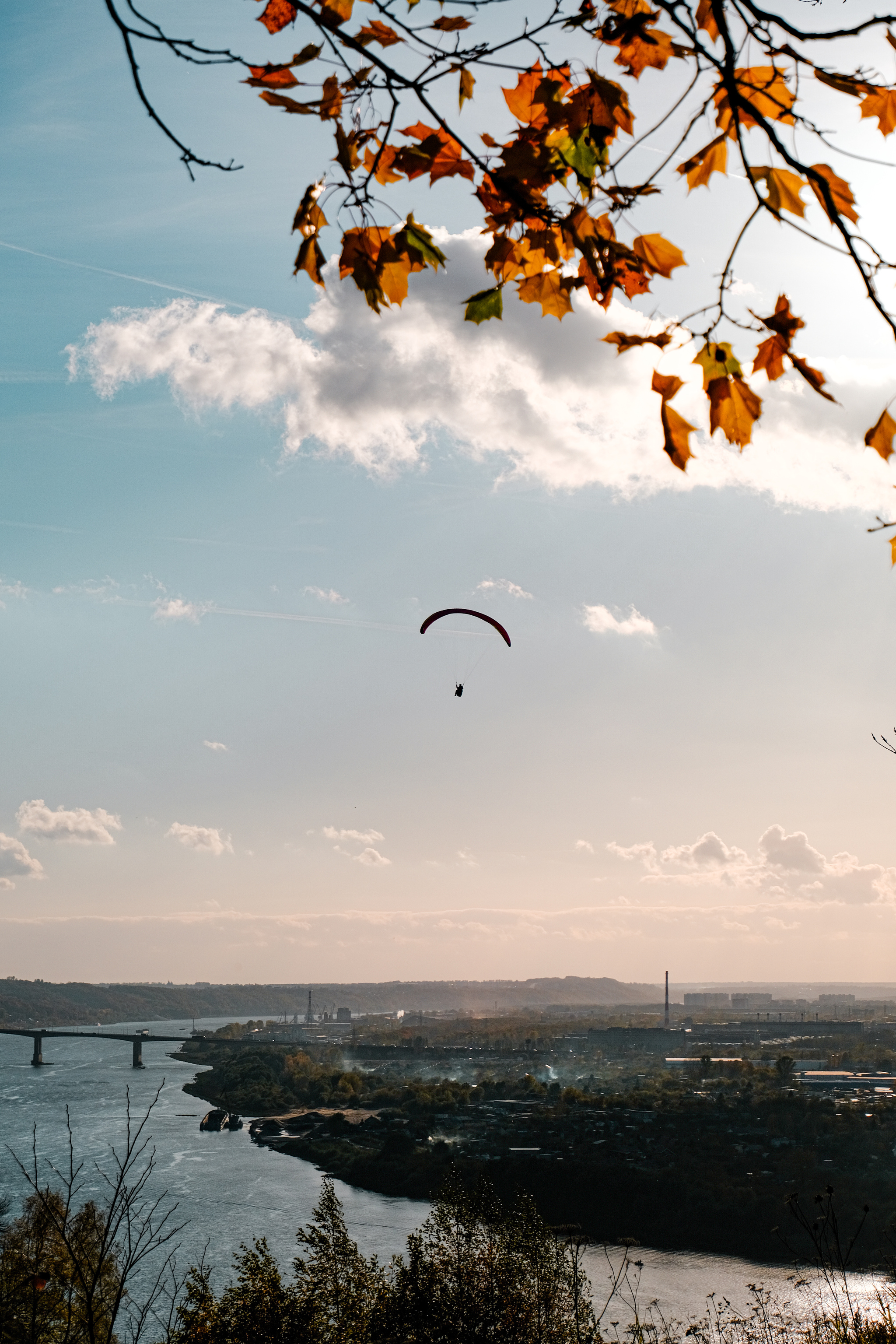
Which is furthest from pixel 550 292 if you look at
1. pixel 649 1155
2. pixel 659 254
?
pixel 649 1155

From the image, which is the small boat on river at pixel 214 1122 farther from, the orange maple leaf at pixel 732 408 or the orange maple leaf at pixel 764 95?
the orange maple leaf at pixel 764 95

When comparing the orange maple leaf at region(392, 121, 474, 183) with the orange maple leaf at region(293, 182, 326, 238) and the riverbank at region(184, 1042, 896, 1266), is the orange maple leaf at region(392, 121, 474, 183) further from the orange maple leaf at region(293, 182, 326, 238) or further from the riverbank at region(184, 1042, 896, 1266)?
the riverbank at region(184, 1042, 896, 1266)

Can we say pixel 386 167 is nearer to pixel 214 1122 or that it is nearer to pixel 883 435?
pixel 883 435

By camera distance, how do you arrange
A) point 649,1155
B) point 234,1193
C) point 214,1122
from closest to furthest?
point 234,1193
point 649,1155
point 214,1122

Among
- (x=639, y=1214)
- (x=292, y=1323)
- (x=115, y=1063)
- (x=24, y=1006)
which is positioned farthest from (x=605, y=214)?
(x=24, y=1006)

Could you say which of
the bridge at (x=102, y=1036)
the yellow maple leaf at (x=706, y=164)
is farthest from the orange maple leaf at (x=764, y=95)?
the bridge at (x=102, y=1036)

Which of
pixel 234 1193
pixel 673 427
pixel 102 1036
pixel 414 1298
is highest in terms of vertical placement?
pixel 673 427

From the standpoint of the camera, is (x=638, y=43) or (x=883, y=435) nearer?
(x=883, y=435)

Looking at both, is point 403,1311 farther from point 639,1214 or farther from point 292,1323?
point 639,1214
